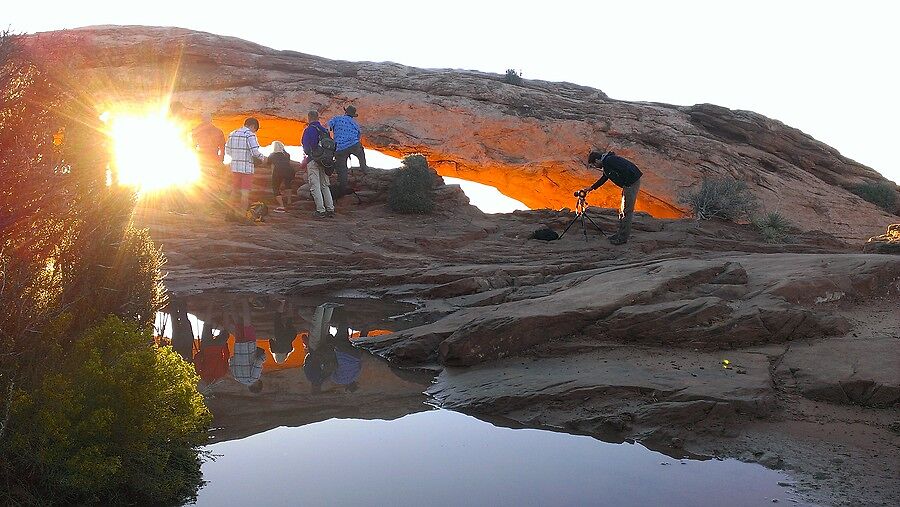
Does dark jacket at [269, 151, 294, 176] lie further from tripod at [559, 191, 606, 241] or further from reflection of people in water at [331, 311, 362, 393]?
reflection of people in water at [331, 311, 362, 393]

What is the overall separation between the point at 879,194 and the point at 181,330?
2509cm

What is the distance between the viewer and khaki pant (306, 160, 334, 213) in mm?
20656

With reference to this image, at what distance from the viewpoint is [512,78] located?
1187 inches

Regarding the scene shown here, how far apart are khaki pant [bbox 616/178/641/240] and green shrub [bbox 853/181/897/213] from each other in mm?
13388

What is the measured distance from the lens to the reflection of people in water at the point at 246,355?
29.5 ft

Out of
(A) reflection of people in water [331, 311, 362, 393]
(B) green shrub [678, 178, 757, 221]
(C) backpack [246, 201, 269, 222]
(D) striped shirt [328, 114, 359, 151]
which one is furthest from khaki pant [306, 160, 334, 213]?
(B) green shrub [678, 178, 757, 221]

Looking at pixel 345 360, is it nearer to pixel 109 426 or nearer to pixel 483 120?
pixel 109 426

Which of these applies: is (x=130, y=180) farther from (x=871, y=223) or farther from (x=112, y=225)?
(x=871, y=223)

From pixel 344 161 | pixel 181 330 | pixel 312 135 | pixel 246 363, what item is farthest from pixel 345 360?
pixel 344 161

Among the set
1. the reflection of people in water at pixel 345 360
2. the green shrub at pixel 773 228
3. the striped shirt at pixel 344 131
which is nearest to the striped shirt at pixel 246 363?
the reflection of people in water at pixel 345 360

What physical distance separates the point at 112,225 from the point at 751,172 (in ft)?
80.0

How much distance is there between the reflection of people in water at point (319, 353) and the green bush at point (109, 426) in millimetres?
2860

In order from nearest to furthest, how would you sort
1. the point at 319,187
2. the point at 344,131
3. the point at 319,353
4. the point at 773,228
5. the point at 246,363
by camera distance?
1. the point at 246,363
2. the point at 319,353
3. the point at 319,187
4. the point at 344,131
5. the point at 773,228

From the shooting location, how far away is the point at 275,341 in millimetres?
11227
